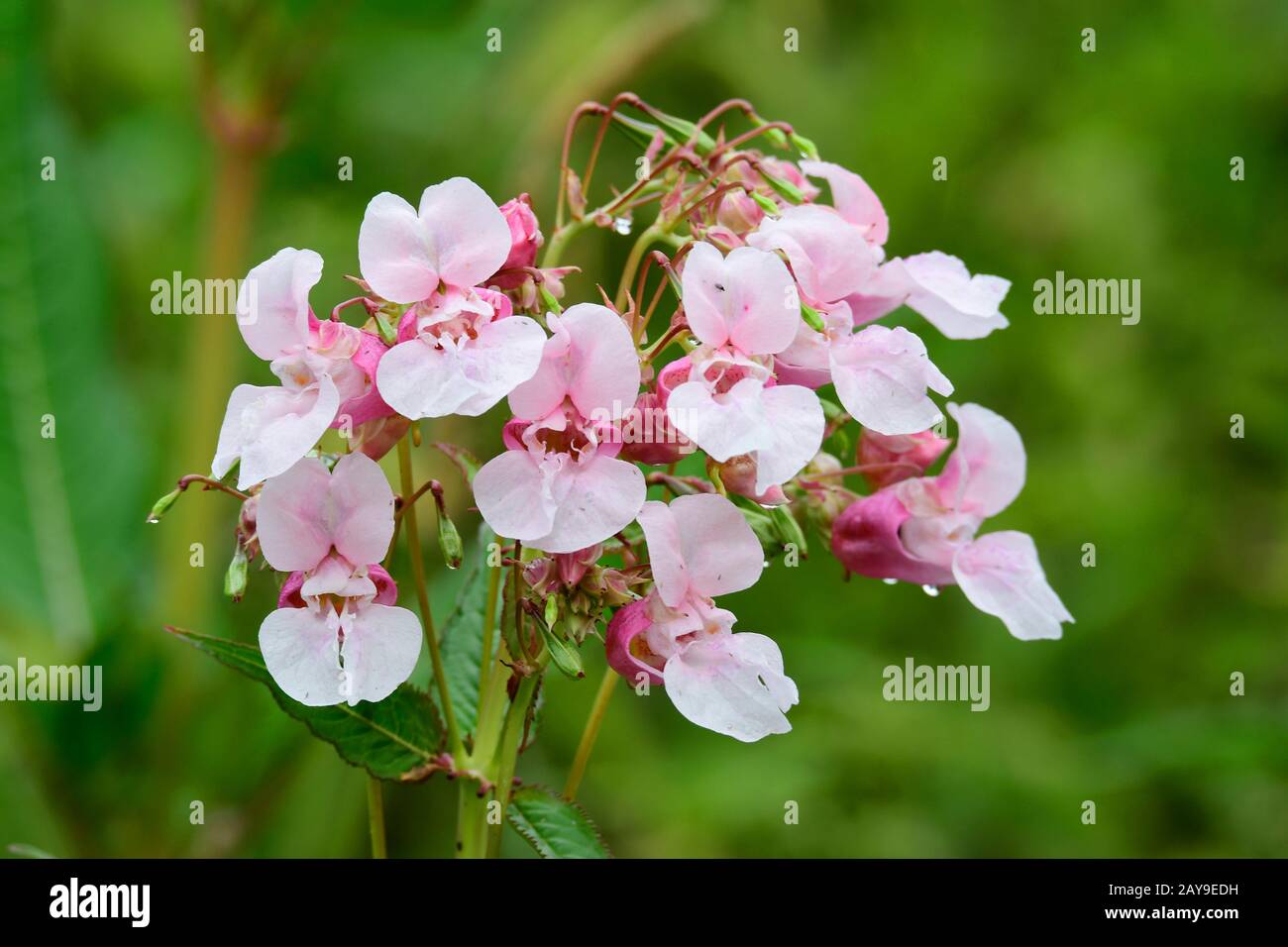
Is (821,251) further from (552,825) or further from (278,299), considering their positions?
(552,825)

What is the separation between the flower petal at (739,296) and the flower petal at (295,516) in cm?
34

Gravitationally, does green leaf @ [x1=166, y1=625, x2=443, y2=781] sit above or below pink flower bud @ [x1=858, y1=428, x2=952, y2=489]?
below

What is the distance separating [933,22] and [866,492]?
6.90 feet

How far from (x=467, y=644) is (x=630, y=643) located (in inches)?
11.6

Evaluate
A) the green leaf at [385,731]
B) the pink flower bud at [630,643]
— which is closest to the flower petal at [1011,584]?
the pink flower bud at [630,643]

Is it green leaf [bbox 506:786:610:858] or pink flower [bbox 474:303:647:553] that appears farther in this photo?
green leaf [bbox 506:786:610:858]

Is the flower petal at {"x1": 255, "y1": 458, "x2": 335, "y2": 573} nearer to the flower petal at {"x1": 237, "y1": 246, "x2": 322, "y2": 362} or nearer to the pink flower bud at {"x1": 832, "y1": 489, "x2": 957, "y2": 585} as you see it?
the flower petal at {"x1": 237, "y1": 246, "x2": 322, "y2": 362}

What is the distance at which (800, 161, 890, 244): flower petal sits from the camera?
126cm

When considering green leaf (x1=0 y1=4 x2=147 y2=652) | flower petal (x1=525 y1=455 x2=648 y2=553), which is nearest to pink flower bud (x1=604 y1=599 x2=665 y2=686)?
flower petal (x1=525 y1=455 x2=648 y2=553)

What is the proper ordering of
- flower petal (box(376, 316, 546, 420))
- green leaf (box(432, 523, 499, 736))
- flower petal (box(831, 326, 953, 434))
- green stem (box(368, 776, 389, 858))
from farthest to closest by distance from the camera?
green leaf (box(432, 523, 499, 736)), green stem (box(368, 776, 389, 858)), flower petal (box(831, 326, 953, 434)), flower petal (box(376, 316, 546, 420))

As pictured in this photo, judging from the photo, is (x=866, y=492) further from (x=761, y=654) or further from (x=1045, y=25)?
(x=1045, y=25)
